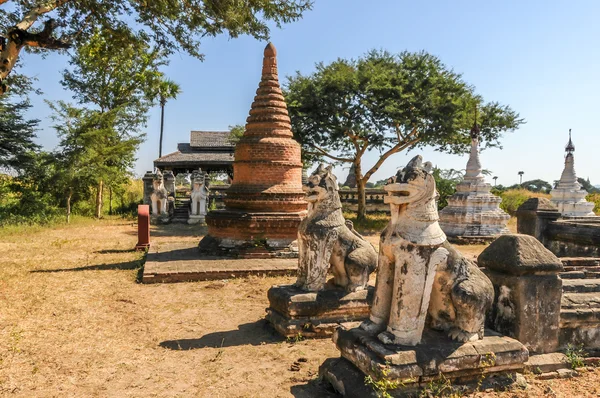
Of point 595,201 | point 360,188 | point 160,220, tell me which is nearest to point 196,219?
point 160,220

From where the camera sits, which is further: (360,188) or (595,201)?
(595,201)

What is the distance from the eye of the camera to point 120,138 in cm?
2414

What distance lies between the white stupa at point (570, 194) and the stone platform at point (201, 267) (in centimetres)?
1287

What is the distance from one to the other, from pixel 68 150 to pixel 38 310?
17.8 meters

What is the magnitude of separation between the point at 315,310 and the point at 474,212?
41.3 ft

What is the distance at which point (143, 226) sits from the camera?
12055mm

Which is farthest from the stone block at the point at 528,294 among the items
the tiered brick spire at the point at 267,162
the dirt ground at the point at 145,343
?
the tiered brick spire at the point at 267,162

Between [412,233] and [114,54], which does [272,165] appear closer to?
[114,54]

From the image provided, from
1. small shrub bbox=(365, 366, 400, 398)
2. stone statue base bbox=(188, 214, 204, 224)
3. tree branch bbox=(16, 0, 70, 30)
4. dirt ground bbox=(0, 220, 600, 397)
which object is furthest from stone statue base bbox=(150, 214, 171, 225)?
small shrub bbox=(365, 366, 400, 398)

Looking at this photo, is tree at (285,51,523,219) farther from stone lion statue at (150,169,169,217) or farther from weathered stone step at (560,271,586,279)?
weathered stone step at (560,271,586,279)

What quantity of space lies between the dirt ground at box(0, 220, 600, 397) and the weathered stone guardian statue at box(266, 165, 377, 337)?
0.95 feet

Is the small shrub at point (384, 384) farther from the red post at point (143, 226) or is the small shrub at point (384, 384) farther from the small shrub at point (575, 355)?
the red post at point (143, 226)

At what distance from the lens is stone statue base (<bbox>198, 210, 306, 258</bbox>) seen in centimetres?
1023

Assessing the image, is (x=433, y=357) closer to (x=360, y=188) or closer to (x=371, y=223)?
(x=371, y=223)
